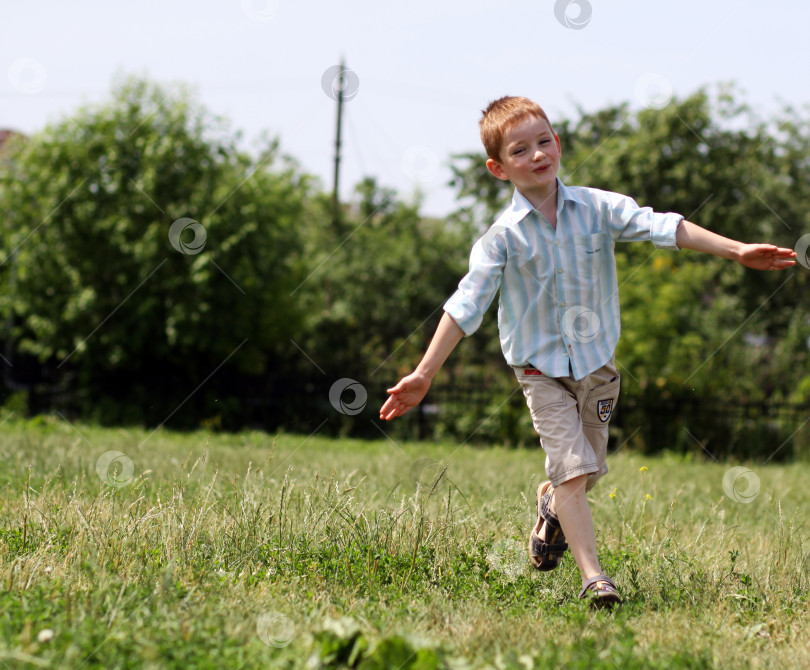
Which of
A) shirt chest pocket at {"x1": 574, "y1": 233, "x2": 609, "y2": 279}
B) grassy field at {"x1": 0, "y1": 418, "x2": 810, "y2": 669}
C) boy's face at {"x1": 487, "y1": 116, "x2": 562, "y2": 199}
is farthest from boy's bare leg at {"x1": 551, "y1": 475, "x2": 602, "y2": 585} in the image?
boy's face at {"x1": 487, "y1": 116, "x2": 562, "y2": 199}

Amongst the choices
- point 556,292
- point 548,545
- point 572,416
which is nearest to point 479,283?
point 556,292

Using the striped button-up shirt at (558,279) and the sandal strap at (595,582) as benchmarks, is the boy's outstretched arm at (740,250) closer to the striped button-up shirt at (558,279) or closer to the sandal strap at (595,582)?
the striped button-up shirt at (558,279)

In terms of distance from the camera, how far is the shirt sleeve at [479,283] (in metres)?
2.81

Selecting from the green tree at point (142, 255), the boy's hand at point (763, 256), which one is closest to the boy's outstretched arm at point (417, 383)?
the boy's hand at point (763, 256)

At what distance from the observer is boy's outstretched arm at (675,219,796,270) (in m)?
2.57

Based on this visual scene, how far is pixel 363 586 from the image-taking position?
9.16 feet

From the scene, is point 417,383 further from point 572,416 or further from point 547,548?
point 547,548

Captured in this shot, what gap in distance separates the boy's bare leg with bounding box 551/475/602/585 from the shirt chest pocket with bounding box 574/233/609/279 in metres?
0.75

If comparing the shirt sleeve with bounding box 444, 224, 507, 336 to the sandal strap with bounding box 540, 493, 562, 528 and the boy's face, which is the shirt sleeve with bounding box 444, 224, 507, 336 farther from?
the sandal strap with bounding box 540, 493, 562, 528

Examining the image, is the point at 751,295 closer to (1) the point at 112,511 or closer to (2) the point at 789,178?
(2) the point at 789,178

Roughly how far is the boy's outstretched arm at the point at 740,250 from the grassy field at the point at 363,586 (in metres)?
1.17

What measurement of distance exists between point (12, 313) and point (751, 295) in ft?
45.1

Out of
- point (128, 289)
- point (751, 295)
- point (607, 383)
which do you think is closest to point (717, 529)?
point (607, 383)

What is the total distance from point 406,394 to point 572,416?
26.3 inches
